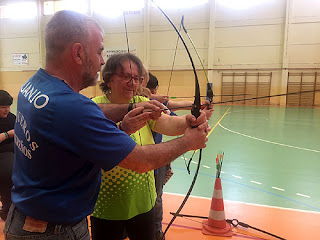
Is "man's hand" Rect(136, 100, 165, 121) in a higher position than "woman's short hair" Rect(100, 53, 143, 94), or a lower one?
lower

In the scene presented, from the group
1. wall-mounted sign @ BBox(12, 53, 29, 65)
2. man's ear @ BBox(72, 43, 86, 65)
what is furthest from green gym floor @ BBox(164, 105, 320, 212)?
wall-mounted sign @ BBox(12, 53, 29, 65)

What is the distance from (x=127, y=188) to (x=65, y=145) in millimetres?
596

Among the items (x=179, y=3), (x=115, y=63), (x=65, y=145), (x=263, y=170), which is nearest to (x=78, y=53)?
(x=65, y=145)

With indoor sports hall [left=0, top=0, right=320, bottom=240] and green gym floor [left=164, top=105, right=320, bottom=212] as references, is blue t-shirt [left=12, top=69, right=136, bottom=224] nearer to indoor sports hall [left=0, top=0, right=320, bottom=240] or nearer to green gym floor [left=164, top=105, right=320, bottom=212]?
indoor sports hall [left=0, top=0, right=320, bottom=240]

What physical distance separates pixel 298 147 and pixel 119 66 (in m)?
4.65

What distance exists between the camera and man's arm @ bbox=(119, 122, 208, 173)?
0.79m

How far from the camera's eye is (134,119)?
116 cm

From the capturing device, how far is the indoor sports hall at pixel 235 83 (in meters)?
2.38

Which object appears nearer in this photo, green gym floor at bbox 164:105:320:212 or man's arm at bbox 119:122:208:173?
man's arm at bbox 119:122:208:173

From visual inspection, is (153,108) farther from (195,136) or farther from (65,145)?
(65,145)

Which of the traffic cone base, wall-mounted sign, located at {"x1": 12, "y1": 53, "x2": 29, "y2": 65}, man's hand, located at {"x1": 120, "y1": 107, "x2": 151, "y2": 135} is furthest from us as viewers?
wall-mounted sign, located at {"x1": 12, "y1": 53, "x2": 29, "y2": 65}

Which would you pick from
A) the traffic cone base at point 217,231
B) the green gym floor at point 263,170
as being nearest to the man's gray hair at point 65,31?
the traffic cone base at point 217,231

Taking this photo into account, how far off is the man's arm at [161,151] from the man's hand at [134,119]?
28cm

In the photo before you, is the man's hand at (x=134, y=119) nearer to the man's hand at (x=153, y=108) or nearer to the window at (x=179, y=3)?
the man's hand at (x=153, y=108)
